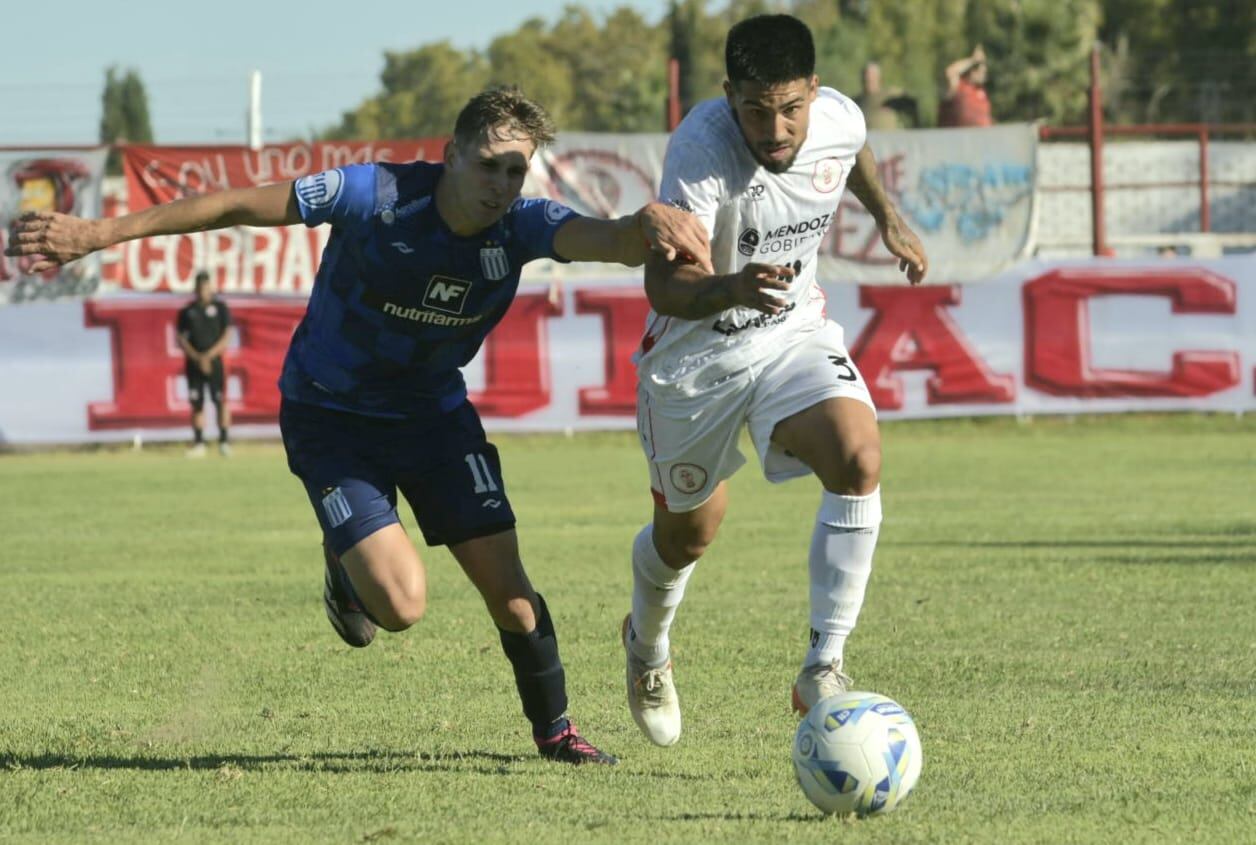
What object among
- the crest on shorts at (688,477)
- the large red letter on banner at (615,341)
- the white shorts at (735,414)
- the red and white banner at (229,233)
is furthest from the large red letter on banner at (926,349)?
the crest on shorts at (688,477)

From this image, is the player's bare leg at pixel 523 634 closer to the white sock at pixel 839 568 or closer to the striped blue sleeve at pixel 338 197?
the white sock at pixel 839 568

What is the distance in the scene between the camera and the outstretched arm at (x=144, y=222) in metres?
6.00

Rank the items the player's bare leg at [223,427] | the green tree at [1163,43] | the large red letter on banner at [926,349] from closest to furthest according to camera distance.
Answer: the player's bare leg at [223,427], the large red letter on banner at [926,349], the green tree at [1163,43]

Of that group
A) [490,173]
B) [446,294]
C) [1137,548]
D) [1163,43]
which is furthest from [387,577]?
[1163,43]

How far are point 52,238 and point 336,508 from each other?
127 cm

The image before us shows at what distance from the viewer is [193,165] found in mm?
23500

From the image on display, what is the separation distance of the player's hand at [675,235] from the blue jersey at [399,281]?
0.46 meters

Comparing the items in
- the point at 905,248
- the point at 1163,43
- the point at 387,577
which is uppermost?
the point at 1163,43

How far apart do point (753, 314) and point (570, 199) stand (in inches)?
681

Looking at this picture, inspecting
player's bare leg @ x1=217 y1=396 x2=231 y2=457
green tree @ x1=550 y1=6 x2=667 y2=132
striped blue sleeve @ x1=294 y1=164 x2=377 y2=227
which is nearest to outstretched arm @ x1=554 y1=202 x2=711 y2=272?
striped blue sleeve @ x1=294 y1=164 x2=377 y2=227

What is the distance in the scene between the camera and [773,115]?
6.30 metres

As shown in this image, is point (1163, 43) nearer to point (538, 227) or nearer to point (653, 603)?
point (653, 603)

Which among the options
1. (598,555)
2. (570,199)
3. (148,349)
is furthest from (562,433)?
(598,555)

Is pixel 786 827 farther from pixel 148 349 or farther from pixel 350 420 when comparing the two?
pixel 148 349
